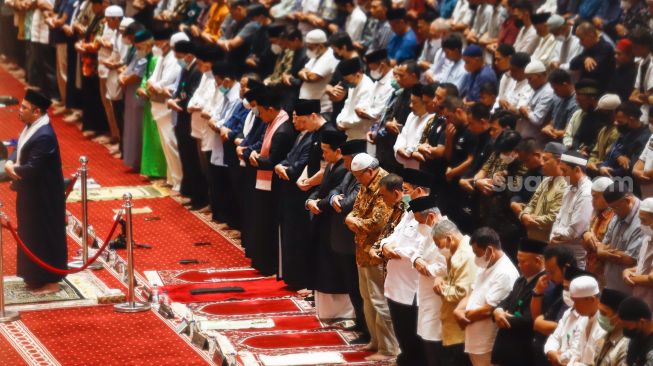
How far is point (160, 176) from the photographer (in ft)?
57.8

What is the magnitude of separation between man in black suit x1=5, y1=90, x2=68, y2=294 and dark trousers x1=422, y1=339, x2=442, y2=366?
Result: 157 inches

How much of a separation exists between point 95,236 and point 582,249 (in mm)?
5500

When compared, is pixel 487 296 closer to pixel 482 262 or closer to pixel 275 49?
pixel 482 262

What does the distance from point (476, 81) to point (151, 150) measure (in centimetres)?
462

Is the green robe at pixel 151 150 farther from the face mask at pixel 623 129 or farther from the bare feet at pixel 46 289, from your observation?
the face mask at pixel 623 129

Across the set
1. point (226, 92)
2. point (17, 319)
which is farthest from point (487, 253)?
point (226, 92)

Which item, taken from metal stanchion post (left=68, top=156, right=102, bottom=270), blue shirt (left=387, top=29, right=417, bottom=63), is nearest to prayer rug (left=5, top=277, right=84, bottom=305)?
metal stanchion post (left=68, top=156, right=102, bottom=270)

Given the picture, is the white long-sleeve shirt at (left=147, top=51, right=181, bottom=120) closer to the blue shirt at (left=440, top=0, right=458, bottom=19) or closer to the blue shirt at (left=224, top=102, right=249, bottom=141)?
the blue shirt at (left=224, top=102, right=249, bottom=141)

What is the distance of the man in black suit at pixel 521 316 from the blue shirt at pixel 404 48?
673cm

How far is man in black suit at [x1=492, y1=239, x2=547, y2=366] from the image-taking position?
31.6ft

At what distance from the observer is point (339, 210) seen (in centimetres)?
1173

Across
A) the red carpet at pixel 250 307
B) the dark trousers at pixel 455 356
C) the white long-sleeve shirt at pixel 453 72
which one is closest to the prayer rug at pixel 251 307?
the red carpet at pixel 250 307

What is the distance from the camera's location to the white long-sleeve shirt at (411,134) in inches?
527

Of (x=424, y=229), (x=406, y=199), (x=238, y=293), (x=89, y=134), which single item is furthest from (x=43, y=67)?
(x=424, y=229)
